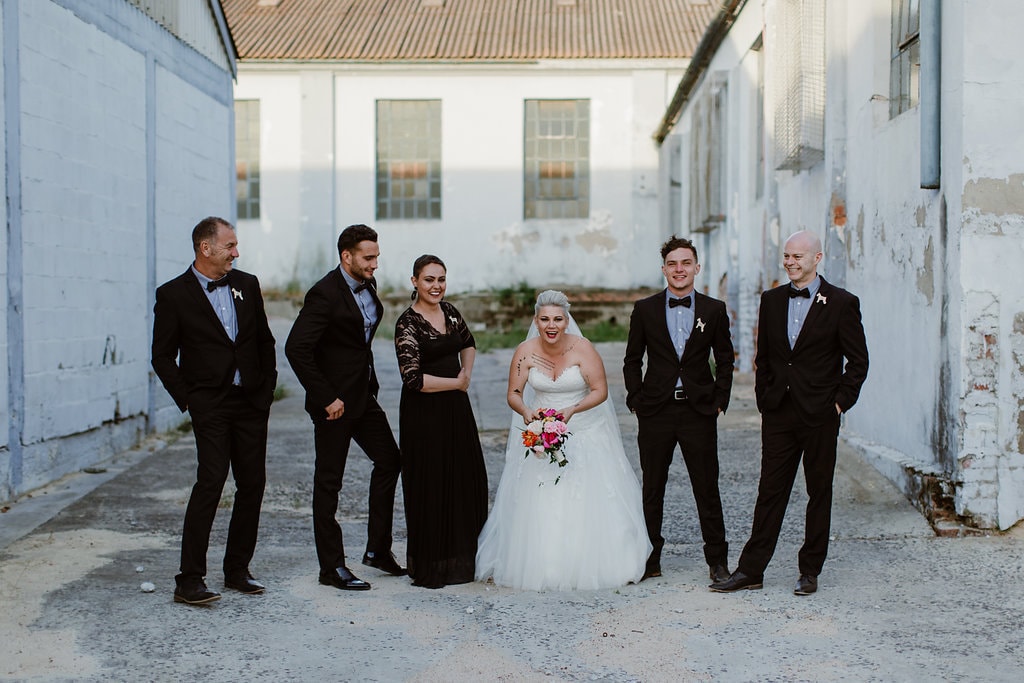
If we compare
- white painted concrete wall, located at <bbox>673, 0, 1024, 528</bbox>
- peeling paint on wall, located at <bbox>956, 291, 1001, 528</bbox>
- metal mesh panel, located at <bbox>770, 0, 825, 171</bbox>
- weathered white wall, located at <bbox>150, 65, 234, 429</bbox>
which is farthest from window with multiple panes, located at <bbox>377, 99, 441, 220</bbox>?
peeling paint on wall, located at <bbox>956, 291, 1001, 528</bbox>

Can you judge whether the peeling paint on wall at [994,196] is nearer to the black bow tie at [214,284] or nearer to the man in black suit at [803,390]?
the man in black suit at [803,390]

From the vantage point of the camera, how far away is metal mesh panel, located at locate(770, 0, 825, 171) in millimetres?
10945

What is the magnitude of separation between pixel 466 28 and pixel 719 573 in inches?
872

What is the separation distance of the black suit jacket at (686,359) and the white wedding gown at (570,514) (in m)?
0.38

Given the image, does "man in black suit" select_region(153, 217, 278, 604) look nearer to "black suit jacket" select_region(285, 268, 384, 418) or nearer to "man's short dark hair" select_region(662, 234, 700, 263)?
"black suit jacket" select_region(285, 268, 384, 418)

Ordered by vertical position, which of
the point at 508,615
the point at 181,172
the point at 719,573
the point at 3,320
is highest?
the point at 181,172

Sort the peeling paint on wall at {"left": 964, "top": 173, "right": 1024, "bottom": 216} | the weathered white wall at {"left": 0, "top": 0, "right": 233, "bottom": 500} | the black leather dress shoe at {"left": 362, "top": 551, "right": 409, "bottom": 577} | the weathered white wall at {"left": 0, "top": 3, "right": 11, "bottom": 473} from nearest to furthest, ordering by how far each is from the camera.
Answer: the black leather dress shoe at {"left": 362, "top": 551, "right": 409, "bottom": 577}
the peeling paint on wall at {"left": 964, "top": 173, "right": 1024, "bottom": 216}
the weathered white wall at {"left": 0, "top": 3, "right": 11, "bottom": 473}
the weathered white wall at {"left": 0, "top": 0, "right": 233, "bottom": 500}

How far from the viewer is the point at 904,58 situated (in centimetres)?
931

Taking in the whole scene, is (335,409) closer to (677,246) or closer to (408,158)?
(677,246)

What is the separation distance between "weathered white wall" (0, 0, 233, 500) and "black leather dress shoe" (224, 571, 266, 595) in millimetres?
3002

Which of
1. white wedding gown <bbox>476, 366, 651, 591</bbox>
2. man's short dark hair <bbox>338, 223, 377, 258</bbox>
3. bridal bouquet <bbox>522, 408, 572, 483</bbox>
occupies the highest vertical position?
man's short dark hair <bbox>338, 223, 377, 258</bbox>

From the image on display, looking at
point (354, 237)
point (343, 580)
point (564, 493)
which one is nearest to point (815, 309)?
point (564, 493)

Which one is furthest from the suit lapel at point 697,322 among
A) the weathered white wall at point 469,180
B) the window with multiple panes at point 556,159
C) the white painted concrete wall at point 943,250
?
the window with multiple panes at point 556,159

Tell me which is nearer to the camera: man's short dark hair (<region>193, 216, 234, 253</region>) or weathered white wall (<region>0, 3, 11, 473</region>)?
man's short dark hair (<region>193, 216, 234, 253</region>)
